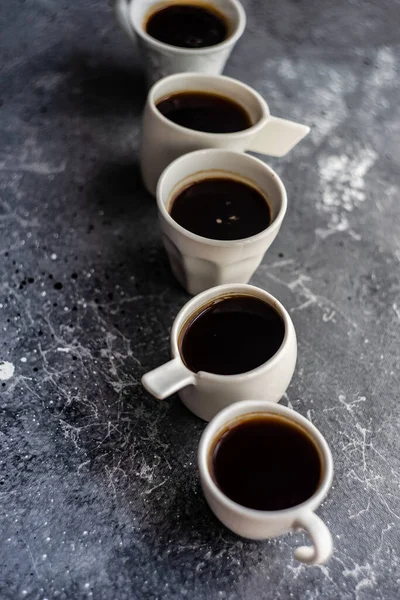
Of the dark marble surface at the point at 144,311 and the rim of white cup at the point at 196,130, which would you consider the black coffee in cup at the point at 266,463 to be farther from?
the rim of white cup at the point at 196,130

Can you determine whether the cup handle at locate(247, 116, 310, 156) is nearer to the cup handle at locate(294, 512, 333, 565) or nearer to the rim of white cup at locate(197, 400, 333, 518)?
the rim of white cup at locate(197, 400, 333, 518)

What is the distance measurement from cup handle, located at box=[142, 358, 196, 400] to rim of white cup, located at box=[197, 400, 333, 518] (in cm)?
5

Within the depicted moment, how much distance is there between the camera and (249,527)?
655mm

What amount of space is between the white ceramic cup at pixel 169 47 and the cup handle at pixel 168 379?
507 mm

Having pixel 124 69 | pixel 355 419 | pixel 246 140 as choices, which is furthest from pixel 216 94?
pixel 355 419

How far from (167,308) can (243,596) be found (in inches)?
14.5

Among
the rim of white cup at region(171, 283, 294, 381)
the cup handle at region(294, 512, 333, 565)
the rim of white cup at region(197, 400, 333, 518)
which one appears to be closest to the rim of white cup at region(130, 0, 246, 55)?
the rim of white cup at region(171, 283, 294, 381)

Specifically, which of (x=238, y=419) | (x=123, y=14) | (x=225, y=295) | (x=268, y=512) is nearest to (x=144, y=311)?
(x=225, y=295)

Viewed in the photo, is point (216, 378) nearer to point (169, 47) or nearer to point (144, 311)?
point (144, 311)

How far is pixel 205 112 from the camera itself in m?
1.01

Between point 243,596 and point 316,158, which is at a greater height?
point 316,158

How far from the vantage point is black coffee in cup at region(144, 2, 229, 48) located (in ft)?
3.59

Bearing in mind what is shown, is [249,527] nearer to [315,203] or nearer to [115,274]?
[115,274]

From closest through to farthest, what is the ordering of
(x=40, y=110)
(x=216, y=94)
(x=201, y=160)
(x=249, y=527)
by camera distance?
(x=249, y=527) → (x=201, y=160) → (x=216, y=94) → (x=40, y=110)
